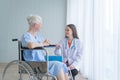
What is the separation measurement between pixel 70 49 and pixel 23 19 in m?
3.89

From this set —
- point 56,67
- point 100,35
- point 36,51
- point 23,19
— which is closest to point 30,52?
point 36,51

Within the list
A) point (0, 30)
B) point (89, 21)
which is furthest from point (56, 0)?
point (89, 21)

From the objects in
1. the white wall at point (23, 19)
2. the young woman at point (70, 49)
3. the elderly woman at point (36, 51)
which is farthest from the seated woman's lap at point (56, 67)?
the white wall at point (23, 19)

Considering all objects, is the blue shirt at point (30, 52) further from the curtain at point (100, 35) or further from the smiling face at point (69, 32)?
the curtain at point (100, 35)

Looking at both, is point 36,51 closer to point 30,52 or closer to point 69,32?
point 30,52

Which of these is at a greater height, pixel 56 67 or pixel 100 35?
pixel 100 35

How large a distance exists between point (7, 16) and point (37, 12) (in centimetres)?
76

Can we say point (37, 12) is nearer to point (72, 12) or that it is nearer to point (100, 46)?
point (72, 12)

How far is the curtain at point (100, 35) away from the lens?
2.98 meters

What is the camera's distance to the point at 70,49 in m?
3.35

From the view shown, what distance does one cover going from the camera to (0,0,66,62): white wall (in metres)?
7.01

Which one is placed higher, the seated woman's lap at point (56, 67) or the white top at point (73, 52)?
the white top at point (73, 52)

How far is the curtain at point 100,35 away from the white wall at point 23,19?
61.5 inches

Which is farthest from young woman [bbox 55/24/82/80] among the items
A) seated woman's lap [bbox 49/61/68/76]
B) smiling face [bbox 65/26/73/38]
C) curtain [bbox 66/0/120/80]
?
curtain [bbox 66/0/120/80]
